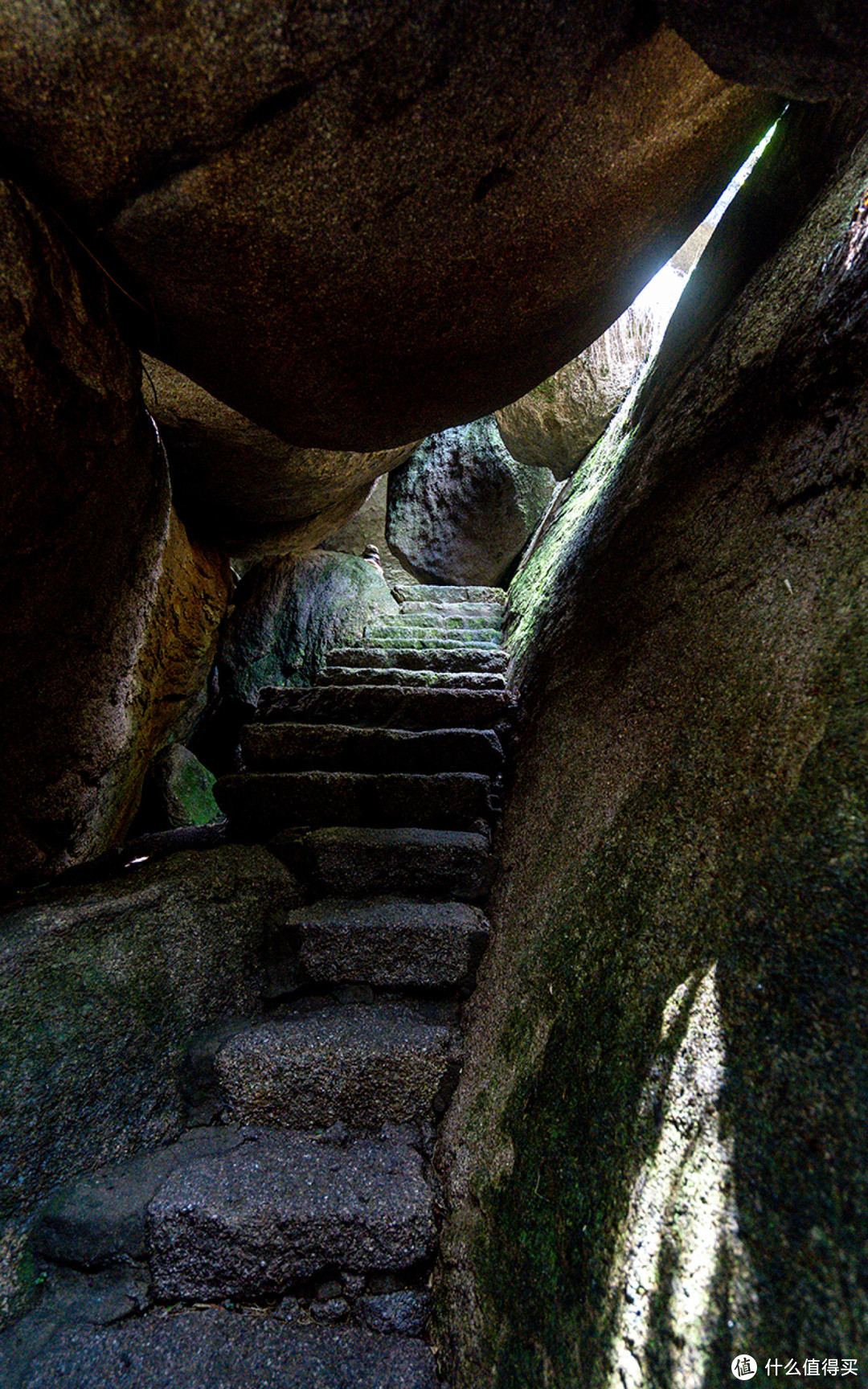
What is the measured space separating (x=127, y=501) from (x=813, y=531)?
6.88 ft

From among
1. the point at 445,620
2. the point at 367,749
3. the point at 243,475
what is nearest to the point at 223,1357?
the point at 367,749

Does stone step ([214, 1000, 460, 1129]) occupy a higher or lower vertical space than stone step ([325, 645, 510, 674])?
lower

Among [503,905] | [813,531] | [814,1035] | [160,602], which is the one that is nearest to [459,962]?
[503,905]

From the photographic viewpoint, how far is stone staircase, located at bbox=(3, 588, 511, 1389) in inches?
49.2

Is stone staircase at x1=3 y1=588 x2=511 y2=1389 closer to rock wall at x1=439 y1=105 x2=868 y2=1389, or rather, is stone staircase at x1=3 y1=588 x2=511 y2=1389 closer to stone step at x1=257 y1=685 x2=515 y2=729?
rock wall at x1=439 y1=105 x2=868 y2=1389

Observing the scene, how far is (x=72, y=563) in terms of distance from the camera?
75.9 inches

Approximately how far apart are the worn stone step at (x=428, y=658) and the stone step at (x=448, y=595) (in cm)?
149

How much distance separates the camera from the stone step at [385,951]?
73.6 inches

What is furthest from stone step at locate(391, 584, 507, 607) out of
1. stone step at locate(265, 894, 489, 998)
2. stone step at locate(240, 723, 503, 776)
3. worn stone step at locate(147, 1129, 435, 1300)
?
worn stone step at locate(147, 1129, 435, 1300)

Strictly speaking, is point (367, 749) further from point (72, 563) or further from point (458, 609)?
point (458, 609)

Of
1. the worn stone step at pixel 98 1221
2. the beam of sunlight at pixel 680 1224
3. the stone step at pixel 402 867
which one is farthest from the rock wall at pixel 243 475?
the beam of sunlight at pixel 680 1224

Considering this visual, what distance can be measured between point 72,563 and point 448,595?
12.8 ft

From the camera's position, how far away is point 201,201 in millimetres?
1204

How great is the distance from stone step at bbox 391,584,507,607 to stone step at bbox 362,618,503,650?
791 mm
